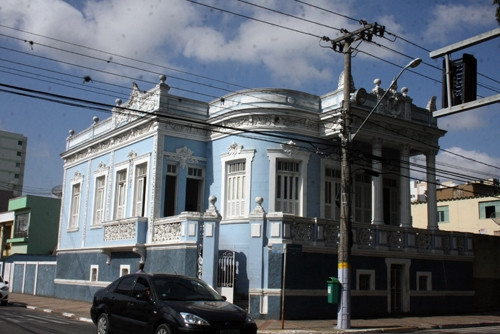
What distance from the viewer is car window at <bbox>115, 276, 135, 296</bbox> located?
11515 mm

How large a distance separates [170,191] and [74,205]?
9500 millimetres

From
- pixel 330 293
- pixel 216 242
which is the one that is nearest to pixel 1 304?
pixel 216 242

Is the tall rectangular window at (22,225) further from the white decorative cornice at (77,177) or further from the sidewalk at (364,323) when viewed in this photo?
the sidewalk at (364,323)

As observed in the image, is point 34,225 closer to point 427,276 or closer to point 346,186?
point 427,276

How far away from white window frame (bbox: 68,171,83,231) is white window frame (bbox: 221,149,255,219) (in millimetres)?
10397

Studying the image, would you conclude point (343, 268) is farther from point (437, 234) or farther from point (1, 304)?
point (1, 304)

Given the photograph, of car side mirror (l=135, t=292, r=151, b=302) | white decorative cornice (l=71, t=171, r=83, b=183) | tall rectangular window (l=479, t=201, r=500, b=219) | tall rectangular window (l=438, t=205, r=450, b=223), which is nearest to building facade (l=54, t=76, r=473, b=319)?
white decorative cornice (l=71, t=171, r=83, b=183)

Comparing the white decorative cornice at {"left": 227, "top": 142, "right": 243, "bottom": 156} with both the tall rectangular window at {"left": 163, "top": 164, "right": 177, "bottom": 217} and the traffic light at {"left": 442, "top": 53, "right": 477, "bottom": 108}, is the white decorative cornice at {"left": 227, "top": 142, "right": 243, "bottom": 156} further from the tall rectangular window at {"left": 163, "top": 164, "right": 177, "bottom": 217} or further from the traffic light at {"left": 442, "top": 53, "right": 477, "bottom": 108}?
the traffic light at {"left": 442, "top": 53, "right": 477, "bottom": 108}

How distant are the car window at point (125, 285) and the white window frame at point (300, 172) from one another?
10371 mm

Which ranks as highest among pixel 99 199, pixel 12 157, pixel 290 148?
pixel 12 157

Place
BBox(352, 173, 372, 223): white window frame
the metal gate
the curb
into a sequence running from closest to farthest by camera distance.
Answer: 1. the curb
2. the metal gate
3. BBox(352, 173, 372, 223): white window frame

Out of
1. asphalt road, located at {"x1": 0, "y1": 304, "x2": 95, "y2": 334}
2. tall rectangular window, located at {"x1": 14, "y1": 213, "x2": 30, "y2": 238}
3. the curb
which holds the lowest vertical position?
the curb

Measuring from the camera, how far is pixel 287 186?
22.4m

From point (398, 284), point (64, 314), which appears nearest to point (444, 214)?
point (398, 284)
